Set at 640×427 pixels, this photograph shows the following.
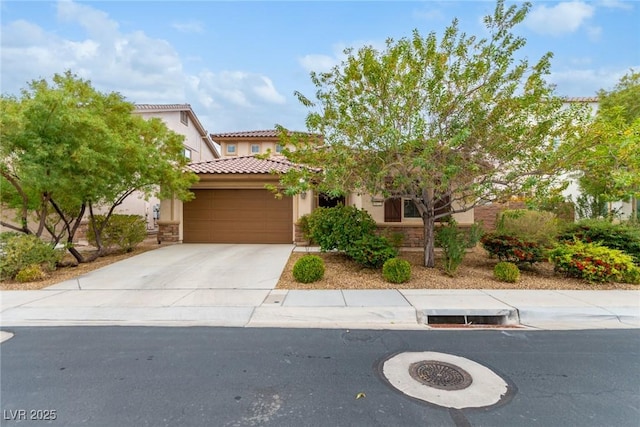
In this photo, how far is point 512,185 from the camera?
6.84 m

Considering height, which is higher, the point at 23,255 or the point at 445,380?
the point at 23,255

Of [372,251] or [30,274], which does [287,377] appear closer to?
[372,251]

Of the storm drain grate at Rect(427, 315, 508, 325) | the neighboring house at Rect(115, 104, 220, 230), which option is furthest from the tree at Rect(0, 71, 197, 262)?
the storm drain grate at Rect(427, 315, 508, 325)

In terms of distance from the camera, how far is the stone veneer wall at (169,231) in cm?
1262

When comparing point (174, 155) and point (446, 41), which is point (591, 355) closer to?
point (446, 41)

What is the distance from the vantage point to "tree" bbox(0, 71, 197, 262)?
6.62m

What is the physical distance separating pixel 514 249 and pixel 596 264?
1.57 m

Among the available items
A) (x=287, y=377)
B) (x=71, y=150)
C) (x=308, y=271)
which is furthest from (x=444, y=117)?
(x=71, y=150)

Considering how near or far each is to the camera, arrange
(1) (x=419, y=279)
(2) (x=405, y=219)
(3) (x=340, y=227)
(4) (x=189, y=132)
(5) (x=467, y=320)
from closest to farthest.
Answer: (5) (x=467, y=320), (1) (x=419, y=279), (3) (x=340, y=227), (2) (x=405, y=219), (4) (x=189, y=132)

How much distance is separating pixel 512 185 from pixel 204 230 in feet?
36.2

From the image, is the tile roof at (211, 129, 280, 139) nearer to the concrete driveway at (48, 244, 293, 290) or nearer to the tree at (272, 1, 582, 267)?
the concrete driveway at (48, 244, 293, 290)

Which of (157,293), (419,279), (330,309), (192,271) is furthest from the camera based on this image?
(192,271)

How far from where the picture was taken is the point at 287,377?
10.8ft

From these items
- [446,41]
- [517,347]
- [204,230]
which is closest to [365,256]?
[517,347]
